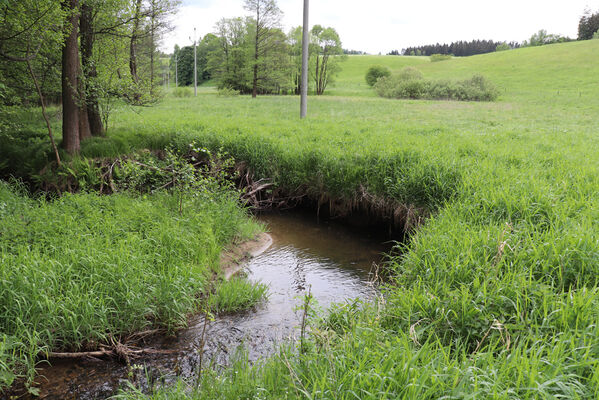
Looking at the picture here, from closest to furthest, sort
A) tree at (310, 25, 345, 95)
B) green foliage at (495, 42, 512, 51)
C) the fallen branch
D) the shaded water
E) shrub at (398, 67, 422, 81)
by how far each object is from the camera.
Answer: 1. the shaded water
2. the fallen branch
3. shrub at (398, 67, 422, 81)
4. tree at (310, 25, 345, 95)
5. green foliage at (495, 42, 512, 51)

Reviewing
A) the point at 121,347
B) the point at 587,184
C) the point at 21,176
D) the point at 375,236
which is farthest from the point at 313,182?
the point at 21,176

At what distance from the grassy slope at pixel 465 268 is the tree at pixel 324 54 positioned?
41.3 m

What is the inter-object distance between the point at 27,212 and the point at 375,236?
6210 mm

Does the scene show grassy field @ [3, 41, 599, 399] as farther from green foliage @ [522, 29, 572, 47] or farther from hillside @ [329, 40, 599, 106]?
green foliage @ [522, 29, 572, 47]

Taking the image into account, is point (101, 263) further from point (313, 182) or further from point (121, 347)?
point (313, 182)

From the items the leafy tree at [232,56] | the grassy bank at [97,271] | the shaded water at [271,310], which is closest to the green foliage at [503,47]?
the leafy tree at [232,56]

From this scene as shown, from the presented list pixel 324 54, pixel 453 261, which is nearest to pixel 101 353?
pixel 453 261

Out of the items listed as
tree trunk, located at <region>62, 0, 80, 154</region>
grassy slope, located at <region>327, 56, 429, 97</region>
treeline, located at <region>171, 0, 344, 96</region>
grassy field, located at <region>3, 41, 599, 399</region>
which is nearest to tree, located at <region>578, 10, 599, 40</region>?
grassy slope, located at <region>327, 56, 429, 97</region>

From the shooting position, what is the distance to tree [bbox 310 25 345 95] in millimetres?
48406

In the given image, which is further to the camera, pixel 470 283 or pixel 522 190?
pixel 522 190

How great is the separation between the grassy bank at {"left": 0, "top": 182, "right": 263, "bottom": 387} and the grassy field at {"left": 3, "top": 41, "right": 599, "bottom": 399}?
54.3 inches

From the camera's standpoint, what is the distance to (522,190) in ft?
18.3

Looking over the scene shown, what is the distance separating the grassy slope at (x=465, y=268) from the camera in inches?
90.9

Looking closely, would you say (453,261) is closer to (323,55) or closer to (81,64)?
(81,64)
